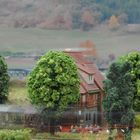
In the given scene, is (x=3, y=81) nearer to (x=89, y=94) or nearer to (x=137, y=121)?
(x=89, y=94)

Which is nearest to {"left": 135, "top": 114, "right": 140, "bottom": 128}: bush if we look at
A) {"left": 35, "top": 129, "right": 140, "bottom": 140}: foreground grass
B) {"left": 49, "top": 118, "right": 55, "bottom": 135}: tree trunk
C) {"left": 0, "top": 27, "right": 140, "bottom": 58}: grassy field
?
{"left": 35, "top": 129, "right": 140, "bottom": 140}: foreground grass

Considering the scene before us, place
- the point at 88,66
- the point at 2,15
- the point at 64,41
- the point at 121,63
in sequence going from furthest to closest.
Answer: the point at 2,15 < the point at 64,41 < the point at 88,66 < the point at 121,63

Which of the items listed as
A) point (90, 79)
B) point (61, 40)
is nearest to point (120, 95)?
point (90, 79)

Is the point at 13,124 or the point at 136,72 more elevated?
the point at 136,72

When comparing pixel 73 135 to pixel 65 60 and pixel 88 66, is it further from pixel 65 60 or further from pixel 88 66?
pixel 88 66

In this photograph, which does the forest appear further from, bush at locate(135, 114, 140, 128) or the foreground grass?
the foreground grass

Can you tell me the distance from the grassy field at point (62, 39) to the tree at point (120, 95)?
38828mm

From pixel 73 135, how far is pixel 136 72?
637 centimetres

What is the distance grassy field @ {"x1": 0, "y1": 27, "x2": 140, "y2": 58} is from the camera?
75000mm

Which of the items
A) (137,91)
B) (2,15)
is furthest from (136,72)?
(2,15)

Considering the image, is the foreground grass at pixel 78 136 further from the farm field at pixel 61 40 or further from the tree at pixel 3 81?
the farm field at pixel 61 40

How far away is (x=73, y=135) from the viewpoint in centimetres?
3444

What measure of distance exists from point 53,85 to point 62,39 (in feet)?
153

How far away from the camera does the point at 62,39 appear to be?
80.9 m
